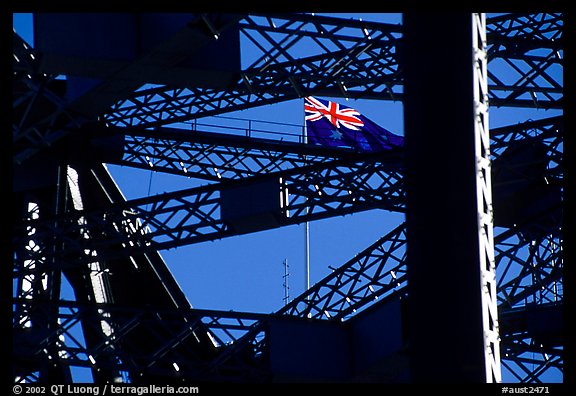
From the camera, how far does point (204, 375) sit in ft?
105

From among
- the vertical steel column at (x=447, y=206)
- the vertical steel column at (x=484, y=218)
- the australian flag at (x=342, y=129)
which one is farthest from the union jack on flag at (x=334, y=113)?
the vertical steel column at (x=447, y=206)

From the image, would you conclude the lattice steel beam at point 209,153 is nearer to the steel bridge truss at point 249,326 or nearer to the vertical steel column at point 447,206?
the steel bridge truss at point 249,326

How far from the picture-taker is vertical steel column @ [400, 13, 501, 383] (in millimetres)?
15141

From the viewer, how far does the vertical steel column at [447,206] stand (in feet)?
49.7

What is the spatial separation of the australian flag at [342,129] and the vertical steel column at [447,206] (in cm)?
2584

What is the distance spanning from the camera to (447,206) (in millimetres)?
15375

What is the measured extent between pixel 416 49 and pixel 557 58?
1832cm

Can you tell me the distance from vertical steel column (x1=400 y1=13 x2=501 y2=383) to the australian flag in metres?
25.8

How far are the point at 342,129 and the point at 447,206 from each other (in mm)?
29452

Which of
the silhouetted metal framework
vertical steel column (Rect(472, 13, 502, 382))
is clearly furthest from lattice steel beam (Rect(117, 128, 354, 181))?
vertical steel column (Rect(472, 13, 502, 382))

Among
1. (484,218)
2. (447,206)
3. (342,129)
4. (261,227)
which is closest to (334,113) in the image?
(342,129)

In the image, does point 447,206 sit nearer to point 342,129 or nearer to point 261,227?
point 261,227

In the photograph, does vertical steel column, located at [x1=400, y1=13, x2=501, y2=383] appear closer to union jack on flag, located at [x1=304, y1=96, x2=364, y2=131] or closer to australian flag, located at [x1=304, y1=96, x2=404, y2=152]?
australian flag, located at [x1=304, y1=96, x2=404, y2=152]

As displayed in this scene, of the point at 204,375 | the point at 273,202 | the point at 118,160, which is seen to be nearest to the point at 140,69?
the point at 273,202
